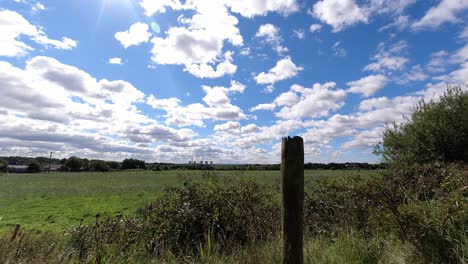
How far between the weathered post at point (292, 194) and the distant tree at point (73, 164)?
131334 mm

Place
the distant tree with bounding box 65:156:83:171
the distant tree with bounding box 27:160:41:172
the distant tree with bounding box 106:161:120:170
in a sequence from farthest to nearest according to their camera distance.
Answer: the distant tree with bounding box 106:161:120:170, the distant tree with bounding box 65:156:83:171, the distant tree with bounding box 27:160:41:172

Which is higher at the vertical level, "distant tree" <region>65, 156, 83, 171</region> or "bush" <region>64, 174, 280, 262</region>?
"distant tree" <region>65, 156, 83, 171</region>

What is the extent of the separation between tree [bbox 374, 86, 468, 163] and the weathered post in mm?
12609

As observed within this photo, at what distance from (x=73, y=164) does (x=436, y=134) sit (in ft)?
417

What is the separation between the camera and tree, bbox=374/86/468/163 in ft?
44.6

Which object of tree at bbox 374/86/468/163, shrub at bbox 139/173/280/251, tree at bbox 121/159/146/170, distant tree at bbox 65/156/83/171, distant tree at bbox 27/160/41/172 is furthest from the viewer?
tree at bbox 121/159/146/170

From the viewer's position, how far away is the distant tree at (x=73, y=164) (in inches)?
4675

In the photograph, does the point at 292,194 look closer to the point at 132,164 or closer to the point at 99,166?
the point at 99,166

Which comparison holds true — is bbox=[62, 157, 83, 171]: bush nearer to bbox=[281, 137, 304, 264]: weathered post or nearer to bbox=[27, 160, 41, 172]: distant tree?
bbox=[27, 160, 41, 172]: distant tree

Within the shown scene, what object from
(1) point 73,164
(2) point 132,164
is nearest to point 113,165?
(2) point 132,164

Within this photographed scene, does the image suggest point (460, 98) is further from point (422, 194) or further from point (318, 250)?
point (318, 250)

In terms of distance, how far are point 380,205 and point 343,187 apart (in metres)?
2.87

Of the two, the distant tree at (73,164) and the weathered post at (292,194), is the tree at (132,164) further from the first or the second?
the weathered post at (292,194)

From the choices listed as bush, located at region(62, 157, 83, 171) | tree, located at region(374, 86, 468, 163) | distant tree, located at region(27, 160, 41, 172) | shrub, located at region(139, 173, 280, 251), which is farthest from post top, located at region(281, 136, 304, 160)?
distant tree, located at region(27, 160, 41, 172)
